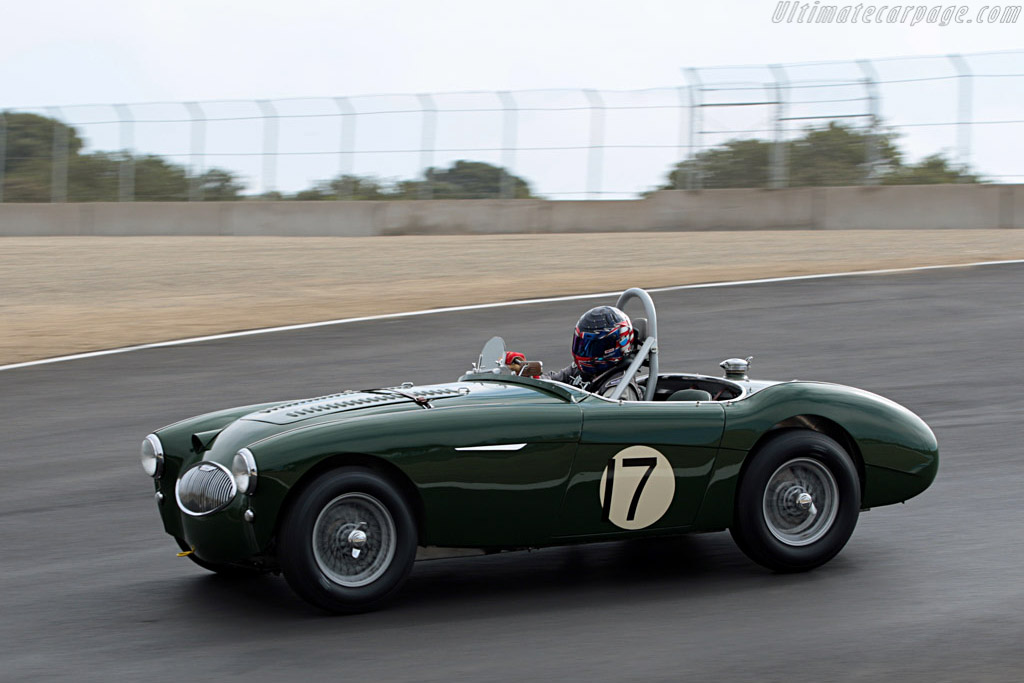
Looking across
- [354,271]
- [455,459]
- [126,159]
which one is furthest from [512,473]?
[126,159]

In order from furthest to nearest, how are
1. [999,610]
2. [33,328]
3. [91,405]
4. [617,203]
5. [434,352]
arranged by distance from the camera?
[617,203] < [33,328] < [434,352] < [91,405] < [999,610]

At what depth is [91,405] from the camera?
32.7 feet

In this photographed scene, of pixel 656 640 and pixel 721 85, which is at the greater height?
pixel 721 85

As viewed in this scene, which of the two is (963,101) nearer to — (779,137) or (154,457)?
(779,137)

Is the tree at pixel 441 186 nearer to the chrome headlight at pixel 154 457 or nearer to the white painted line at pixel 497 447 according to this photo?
the chrome headlight at pixel 154 457

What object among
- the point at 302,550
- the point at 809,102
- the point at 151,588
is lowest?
the point at 151,588

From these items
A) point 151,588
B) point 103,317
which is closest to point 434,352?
point 103,317

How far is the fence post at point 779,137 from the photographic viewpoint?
2320 centimetres

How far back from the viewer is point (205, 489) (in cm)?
520

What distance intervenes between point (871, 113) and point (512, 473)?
1905 cm

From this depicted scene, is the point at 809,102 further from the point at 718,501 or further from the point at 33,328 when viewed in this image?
the point at 718,501

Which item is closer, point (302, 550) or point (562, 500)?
point (302, 550)

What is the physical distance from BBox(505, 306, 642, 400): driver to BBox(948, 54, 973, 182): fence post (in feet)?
59.7

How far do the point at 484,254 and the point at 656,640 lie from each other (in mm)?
16406
